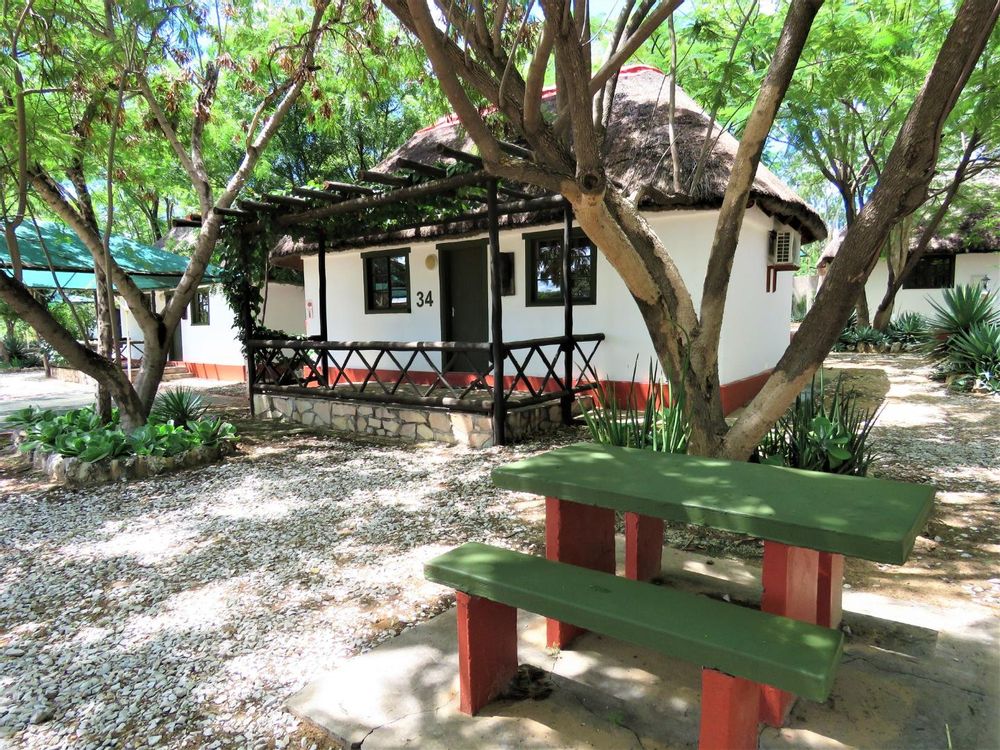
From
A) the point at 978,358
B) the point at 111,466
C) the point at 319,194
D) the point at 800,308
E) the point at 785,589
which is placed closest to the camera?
the point at 785,589

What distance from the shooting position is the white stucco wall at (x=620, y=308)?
7230mm

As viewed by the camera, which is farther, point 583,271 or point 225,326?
point 225,326

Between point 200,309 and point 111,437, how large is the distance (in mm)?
9644

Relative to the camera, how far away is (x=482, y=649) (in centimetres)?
215

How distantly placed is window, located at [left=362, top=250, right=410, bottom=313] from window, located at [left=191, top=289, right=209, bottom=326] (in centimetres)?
566

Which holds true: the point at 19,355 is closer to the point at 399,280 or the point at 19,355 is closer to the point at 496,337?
the point at 399,280

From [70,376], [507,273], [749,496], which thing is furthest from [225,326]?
[749,496]

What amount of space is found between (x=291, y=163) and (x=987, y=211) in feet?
59.9

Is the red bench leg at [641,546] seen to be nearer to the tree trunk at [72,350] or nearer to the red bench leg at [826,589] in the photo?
the red bench leg at [826,589]

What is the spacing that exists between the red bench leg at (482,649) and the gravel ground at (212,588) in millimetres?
537

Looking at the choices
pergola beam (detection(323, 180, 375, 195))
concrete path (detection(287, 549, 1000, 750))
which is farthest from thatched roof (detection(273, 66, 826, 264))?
concrete path (detection(287, 549, 1000, 750))

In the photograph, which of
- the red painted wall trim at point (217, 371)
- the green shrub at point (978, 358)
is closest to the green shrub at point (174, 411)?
the red painted wall trim at point (217, 371)

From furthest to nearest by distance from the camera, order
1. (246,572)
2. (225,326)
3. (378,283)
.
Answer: (225,326) < (378,283) < (246,572)

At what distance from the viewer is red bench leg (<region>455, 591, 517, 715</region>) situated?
2109 mm
